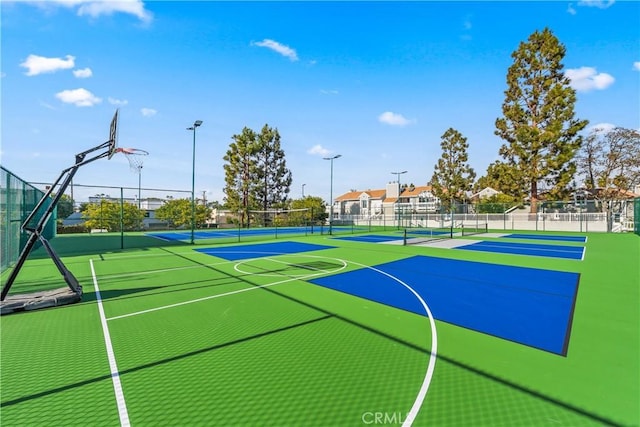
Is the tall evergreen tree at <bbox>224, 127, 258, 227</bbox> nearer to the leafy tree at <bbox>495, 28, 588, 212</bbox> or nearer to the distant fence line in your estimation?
the distant fence line

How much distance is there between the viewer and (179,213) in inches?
1483

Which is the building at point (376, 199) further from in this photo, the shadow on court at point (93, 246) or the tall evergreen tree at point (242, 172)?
the shadow on court at point (93, 246)

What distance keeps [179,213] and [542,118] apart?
45.7 m

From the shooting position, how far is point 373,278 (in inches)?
369

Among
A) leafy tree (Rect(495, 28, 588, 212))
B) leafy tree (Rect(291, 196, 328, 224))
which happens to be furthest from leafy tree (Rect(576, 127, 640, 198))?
leafy tree (Rect(291, 196, 328, 224))

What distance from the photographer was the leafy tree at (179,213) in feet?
118

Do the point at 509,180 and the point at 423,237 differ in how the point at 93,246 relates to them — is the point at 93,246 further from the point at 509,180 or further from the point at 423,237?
the point at 509,180

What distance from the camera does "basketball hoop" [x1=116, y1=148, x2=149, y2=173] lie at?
9093mm

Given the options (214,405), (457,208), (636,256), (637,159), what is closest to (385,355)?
(214,405)

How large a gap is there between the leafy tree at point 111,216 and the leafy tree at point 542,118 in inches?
1767

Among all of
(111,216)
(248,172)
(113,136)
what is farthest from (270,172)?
(113,136)

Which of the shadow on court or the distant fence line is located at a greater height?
the distant fence line

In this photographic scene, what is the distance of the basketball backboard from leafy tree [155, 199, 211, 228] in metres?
28.1

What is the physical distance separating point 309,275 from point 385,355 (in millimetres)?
5646
